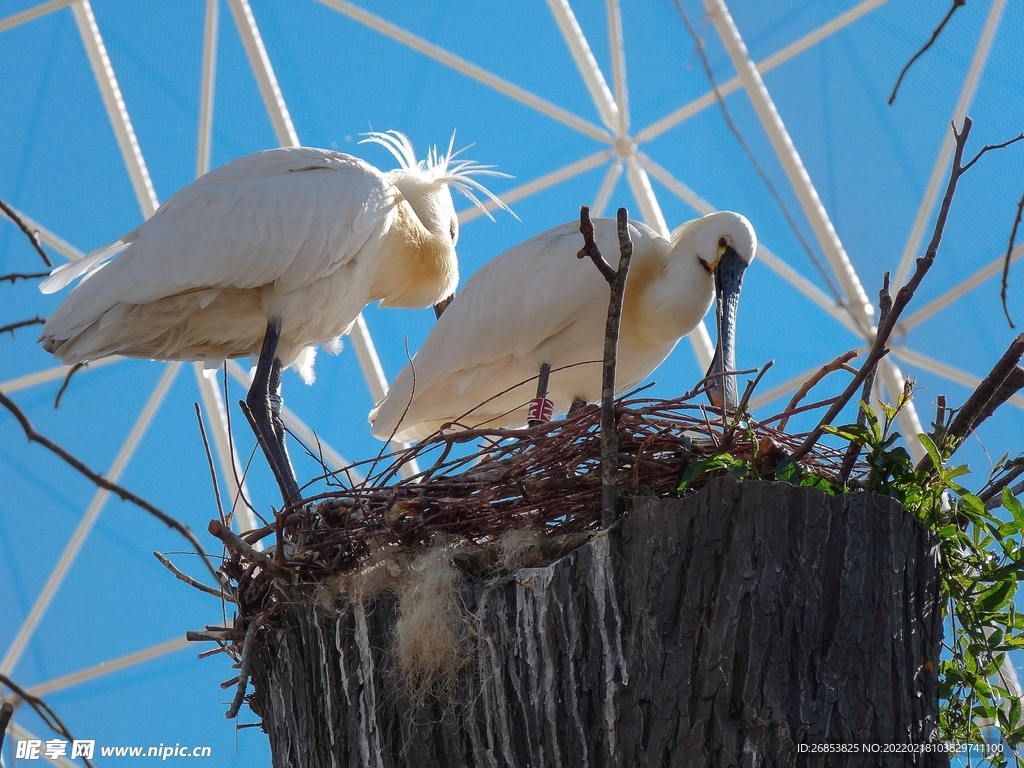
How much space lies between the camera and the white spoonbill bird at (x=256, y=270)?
234 inches

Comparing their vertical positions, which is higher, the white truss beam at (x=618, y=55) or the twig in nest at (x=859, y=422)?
the white truss beam at (x=618, y=55)

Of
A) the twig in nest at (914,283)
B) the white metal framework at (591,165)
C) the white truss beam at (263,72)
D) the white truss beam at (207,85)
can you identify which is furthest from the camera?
the white truss beam at (207,85)

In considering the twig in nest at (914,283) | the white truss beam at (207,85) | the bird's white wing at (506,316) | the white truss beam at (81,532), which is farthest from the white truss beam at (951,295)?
the white truss beam at (81,532)

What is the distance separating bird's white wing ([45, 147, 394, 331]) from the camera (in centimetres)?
594

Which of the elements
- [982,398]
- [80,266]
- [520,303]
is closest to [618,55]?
[520,303]

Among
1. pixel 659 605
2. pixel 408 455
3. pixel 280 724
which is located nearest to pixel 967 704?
pixel 659 605

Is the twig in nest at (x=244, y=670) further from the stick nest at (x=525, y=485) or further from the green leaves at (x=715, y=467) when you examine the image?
the green leaves at (x=715, y=467)

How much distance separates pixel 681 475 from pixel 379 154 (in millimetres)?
5895

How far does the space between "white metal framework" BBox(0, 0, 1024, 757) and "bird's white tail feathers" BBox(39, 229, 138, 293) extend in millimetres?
2149

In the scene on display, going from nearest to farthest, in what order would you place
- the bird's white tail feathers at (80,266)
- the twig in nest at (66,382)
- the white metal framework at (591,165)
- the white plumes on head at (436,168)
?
the twig in nest at (66,382), the bird's white tail feathers at (80,266), the white plumes on head at (436,168), the white metal framework at (591,165)

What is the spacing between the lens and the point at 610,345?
12.3 feet

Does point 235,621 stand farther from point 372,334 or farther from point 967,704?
point 372,334

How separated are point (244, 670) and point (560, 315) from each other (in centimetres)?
240

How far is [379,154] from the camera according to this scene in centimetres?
952
